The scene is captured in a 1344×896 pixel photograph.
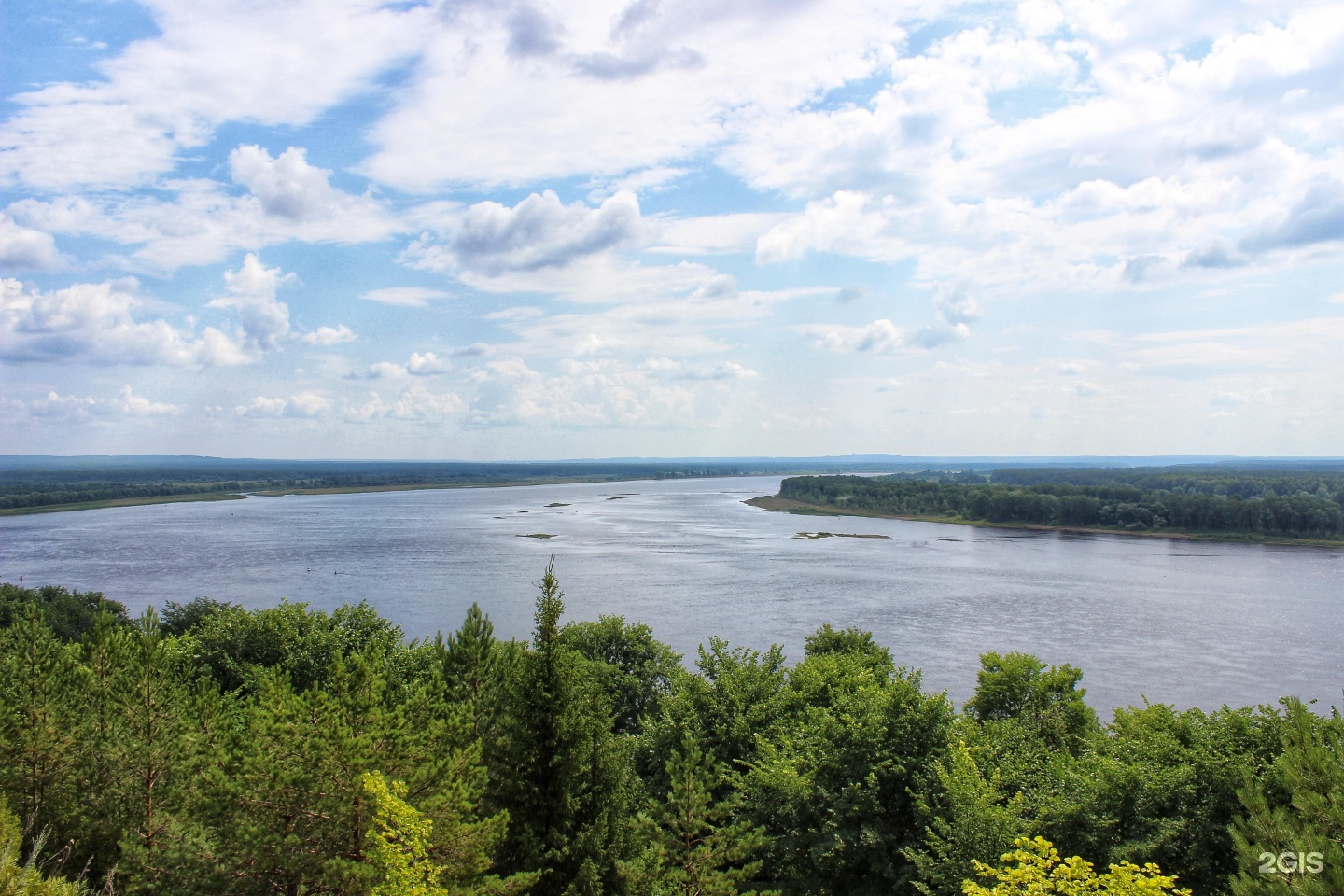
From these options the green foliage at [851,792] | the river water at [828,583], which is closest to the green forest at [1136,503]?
the river water at [828,583]

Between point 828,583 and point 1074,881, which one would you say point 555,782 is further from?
point 828,583

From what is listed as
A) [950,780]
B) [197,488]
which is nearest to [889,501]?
[950,780]

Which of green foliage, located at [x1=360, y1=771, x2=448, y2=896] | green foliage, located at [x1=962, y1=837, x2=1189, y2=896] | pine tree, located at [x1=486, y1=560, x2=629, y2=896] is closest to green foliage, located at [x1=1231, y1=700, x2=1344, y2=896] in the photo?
green foliage, located at [x1=962, y1=837, x2=1189, y2=896]

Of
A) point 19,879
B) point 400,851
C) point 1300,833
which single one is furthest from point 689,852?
point 19,879

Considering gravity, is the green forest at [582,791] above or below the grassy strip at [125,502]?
above

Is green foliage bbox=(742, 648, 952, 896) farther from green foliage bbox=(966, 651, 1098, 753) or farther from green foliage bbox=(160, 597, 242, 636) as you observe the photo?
green foliage bbox=(160, 597, 242, 636)

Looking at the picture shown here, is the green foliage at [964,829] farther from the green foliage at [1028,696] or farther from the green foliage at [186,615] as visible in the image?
the green foliage at [186,615]

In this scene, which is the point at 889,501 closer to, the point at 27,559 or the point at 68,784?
the point at 27,559
